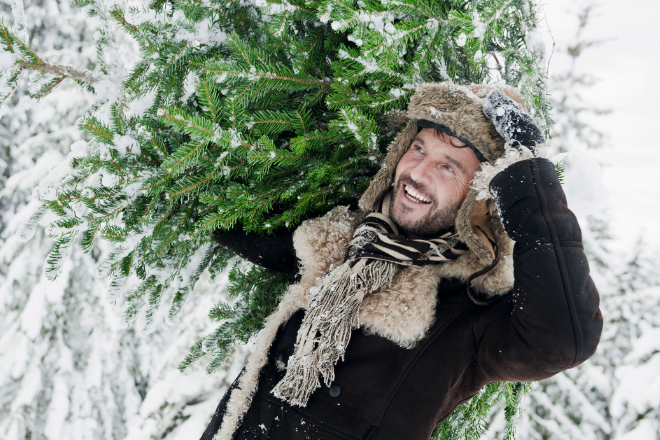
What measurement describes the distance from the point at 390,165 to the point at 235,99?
78 centimetres

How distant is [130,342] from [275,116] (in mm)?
3958

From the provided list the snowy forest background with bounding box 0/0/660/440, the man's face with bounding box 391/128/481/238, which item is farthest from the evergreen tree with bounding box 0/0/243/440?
the man's face with bounding box 391/128/481/238

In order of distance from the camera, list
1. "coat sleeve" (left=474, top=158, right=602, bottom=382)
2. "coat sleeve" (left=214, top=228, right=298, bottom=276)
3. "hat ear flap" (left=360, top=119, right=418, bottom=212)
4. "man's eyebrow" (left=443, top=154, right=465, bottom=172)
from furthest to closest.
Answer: "coat sleeve" (left=214, top=228, right=298, bottom=276) < "hat ear flap" (left=360, top=119, right=418, bottom=212) < "man's eyebrow" (left=443, top=154, right=465, bottom=172) < "coat sleeve" (left=474, top=158, right=602, bottom=382)

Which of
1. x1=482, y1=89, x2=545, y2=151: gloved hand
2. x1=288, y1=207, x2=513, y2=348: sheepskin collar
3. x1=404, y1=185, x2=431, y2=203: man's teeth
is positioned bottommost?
x1=288, y1=207, x2=513, y2=348: sheepskin collar

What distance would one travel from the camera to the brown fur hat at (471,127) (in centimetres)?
141

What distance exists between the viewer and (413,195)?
1600 millimetres

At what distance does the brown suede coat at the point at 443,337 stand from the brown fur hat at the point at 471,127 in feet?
0.36

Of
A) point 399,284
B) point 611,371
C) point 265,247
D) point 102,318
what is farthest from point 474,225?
point 102,318

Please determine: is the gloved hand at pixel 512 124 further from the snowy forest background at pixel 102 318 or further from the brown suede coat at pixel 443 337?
the snowy forest background at pixel 102 318

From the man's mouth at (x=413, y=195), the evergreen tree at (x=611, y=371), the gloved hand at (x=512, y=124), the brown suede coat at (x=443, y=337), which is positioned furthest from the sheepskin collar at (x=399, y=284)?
the evergreen tree at (x=611, y=371)

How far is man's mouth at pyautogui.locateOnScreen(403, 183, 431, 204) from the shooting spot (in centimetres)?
157

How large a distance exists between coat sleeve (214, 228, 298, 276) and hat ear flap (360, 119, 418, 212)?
467 millimetres

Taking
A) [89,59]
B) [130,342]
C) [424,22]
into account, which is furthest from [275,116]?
[130,342]

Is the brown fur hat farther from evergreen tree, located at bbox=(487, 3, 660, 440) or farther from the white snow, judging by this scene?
evergreen tree, located at bbox=(487, 3, 660, 440)
